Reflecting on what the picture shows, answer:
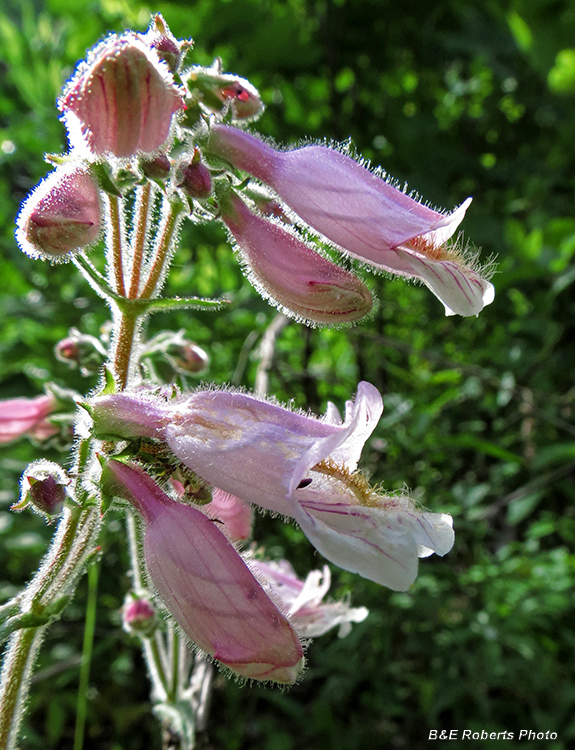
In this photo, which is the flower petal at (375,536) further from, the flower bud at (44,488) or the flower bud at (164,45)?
the flower bud at (164,45)

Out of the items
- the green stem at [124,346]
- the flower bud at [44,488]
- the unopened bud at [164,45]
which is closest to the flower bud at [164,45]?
the unopened bud at [164,45]

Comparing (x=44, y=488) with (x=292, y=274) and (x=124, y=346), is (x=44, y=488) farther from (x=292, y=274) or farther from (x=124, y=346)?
(x=292, y=274)

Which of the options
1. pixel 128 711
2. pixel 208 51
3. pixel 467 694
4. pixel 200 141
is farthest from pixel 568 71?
pixel 128 711

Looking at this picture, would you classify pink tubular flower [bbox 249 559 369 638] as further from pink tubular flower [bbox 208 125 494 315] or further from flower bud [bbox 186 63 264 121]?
flower bud [bbox 186 63 264 121]

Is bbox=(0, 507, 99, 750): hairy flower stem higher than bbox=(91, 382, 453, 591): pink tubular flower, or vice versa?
bbox=(91, 382, 453, 591): pink tubular flower

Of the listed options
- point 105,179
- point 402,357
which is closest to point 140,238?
point 105,179

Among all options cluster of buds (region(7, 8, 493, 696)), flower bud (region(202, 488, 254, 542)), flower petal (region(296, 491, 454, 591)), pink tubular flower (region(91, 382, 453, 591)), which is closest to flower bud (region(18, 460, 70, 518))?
cluster of buds (region(7, 8, 493, 696))

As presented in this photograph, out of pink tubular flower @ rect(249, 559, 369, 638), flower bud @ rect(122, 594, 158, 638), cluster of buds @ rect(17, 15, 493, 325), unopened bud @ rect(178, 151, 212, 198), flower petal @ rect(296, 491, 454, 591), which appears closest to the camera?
flower petal @ rect(296, 491, 454, 591)
